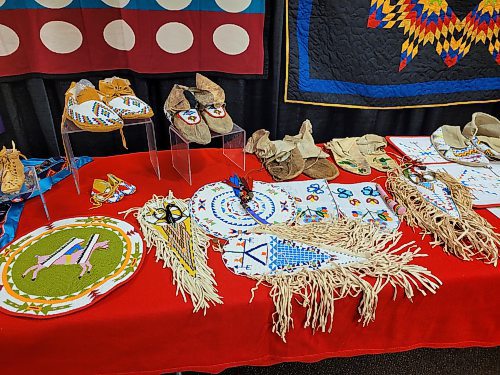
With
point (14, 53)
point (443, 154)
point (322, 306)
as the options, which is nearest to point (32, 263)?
point (322, 306)

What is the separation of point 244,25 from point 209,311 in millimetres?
1046

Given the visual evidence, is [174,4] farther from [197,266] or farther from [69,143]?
[197,266]

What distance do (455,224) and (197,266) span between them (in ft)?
2.16

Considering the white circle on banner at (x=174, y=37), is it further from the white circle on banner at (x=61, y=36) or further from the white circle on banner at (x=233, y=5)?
the white circle on banner at (x=61, y=36)

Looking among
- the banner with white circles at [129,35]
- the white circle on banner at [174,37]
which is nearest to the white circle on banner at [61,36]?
the banner with white circles at [129,35]

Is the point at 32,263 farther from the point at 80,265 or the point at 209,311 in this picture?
the point at 209,311

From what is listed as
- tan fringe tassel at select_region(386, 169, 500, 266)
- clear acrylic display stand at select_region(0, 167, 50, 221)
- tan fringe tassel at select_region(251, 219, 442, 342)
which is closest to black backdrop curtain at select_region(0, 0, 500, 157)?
clear acrylic display stand at select_region(0, 167, 50, 221)

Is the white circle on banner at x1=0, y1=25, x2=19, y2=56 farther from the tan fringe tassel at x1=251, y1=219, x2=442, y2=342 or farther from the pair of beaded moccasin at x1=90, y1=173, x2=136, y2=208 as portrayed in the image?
the tan fringe tassel at x1=251, y1=219, x2=442, y2=342

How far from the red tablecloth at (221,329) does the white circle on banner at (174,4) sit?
0.82 m

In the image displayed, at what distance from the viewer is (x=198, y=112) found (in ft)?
3.82

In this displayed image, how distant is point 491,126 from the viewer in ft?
4.77

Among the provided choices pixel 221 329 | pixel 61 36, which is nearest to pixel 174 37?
pixel 61 36

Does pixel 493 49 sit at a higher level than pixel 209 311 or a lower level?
higher

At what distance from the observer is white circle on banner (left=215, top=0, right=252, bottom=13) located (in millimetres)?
1356
